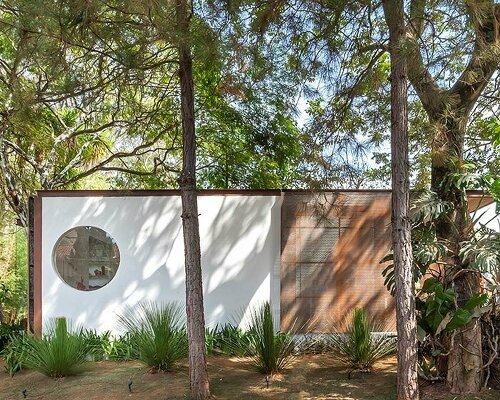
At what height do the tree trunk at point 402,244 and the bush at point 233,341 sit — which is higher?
the tree trunk at point 402,244

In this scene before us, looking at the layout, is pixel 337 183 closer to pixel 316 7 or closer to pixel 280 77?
pixel 280 77

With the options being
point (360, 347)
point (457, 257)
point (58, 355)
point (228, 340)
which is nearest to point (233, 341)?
point (228, 340)

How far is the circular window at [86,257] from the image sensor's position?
7102 mm

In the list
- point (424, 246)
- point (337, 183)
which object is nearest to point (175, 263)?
point (337, 183)

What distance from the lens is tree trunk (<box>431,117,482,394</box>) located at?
4.90 metres

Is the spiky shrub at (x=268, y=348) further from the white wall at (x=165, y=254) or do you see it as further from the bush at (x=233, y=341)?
the white wall at (x=165, y=254)

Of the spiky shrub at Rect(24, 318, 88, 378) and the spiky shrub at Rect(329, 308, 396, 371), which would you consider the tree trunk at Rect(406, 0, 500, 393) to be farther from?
the spiky shrub at Rect(24, 318, 88, 378)

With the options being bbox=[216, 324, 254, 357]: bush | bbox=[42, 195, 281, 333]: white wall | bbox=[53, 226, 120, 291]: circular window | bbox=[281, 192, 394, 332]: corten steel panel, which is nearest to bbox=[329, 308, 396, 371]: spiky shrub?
bbox=[281, 192, 394, 332]: corten steel panel

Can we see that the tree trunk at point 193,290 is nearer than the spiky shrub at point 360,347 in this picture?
Yes

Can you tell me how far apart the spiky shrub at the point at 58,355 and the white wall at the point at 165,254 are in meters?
0.94

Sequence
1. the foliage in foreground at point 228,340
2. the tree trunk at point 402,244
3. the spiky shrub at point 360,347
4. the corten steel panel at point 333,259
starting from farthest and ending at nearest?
the corten steel panel at point 333,259 → the foliage in foreground at point 228,340 → the spiky shrub at point 360,347 → the tree trunk at point 402,244

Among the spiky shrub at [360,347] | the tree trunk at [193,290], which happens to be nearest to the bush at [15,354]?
the tree trunk at [193,290]

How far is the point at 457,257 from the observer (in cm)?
512

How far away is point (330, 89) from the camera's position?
594 cm
